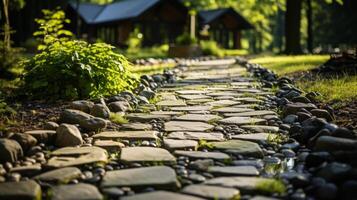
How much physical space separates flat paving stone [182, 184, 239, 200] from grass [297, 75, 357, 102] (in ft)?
11.5

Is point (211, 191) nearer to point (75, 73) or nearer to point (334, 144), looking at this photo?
point (334, 144)

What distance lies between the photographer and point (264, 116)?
509cm

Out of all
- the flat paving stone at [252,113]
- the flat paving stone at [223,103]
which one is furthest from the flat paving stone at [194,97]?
the flat paving stone at [252,113]

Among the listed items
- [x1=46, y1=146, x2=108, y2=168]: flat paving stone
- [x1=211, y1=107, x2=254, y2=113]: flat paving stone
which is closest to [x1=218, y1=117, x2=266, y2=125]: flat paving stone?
[x1=211, y1=107, x2=254, y2=113]: flat paving stone

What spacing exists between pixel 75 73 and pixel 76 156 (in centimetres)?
254

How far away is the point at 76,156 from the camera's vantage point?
3555mm

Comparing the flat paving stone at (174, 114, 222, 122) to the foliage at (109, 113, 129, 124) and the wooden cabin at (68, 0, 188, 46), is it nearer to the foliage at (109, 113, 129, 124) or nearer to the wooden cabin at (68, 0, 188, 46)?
the foliage at (109, 113, 129, 124)

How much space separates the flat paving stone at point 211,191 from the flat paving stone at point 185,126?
164 cm

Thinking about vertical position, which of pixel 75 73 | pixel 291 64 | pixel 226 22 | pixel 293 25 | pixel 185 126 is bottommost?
pixel 185 126

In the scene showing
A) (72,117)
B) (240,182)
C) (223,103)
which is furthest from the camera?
(223,103)

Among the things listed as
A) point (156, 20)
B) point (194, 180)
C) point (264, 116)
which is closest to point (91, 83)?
point (264, 116)

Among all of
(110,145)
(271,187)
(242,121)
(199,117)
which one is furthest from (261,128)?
(271,187)

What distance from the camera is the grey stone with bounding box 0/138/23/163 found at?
334 centimetres

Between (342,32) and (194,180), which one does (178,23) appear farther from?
(194,180)
